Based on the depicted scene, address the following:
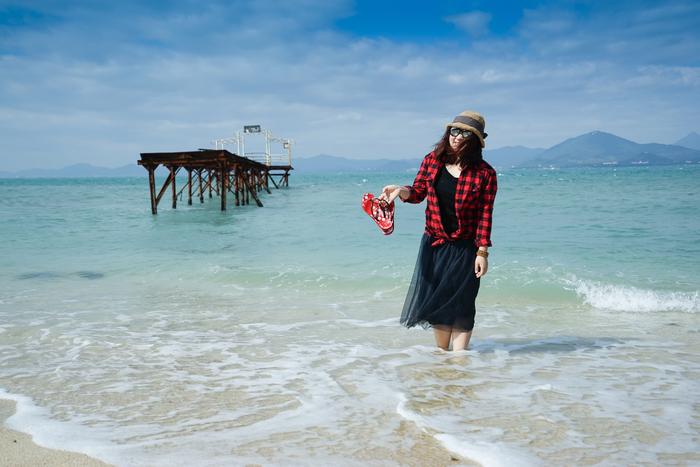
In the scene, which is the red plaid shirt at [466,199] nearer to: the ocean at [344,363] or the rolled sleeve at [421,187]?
the rolled sleeve at [421,187]

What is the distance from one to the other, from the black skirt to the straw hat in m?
0.75

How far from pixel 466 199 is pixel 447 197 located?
0.15 meters

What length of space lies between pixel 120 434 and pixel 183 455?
49cm

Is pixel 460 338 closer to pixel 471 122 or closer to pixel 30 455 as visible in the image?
pixel 471 122

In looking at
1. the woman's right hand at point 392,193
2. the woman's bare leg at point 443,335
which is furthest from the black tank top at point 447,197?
the woman's bare leg at point 443,335

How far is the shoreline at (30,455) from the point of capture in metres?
2.52

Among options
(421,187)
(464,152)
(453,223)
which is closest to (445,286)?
(453,223)

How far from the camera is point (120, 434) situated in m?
2.84

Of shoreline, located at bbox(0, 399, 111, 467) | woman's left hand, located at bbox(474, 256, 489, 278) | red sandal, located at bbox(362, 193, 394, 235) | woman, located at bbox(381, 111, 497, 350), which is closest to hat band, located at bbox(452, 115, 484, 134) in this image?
woman, located at bbox(381, 111, 497, 350)

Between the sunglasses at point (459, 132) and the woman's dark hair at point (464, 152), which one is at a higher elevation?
the sunglasses at point (459, 132)

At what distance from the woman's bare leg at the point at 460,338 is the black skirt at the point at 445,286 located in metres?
0.09

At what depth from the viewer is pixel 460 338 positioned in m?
4.10

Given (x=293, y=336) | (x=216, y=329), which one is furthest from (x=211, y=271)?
(x=293, y=336)

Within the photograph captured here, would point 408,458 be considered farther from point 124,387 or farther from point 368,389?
point 124,387
